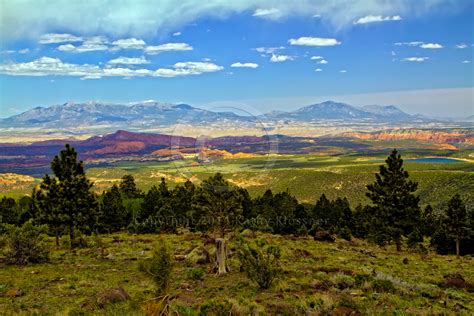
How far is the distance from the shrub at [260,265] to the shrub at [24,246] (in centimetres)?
1657

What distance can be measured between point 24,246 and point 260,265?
59.9 feet

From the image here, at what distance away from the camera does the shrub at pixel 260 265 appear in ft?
57.5

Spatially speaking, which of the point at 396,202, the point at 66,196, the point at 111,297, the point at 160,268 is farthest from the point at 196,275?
the point at 396,202

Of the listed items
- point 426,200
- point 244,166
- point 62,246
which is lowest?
point 426,200

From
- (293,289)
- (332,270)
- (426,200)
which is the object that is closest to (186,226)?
(332,270)

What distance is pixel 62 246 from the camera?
134ft

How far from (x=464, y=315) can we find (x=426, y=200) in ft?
371

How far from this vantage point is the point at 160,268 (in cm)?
1366

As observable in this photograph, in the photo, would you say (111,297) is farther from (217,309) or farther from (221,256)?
(221,256)

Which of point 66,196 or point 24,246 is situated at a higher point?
point 66,196

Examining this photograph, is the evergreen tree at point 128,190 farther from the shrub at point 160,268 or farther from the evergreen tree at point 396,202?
the shrub at point 160,268

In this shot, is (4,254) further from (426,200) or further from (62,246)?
(426,200)

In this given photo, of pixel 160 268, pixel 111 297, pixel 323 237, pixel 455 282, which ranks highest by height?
pixel 160 268

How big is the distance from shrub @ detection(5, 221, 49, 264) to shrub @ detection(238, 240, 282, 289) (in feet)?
54.4
